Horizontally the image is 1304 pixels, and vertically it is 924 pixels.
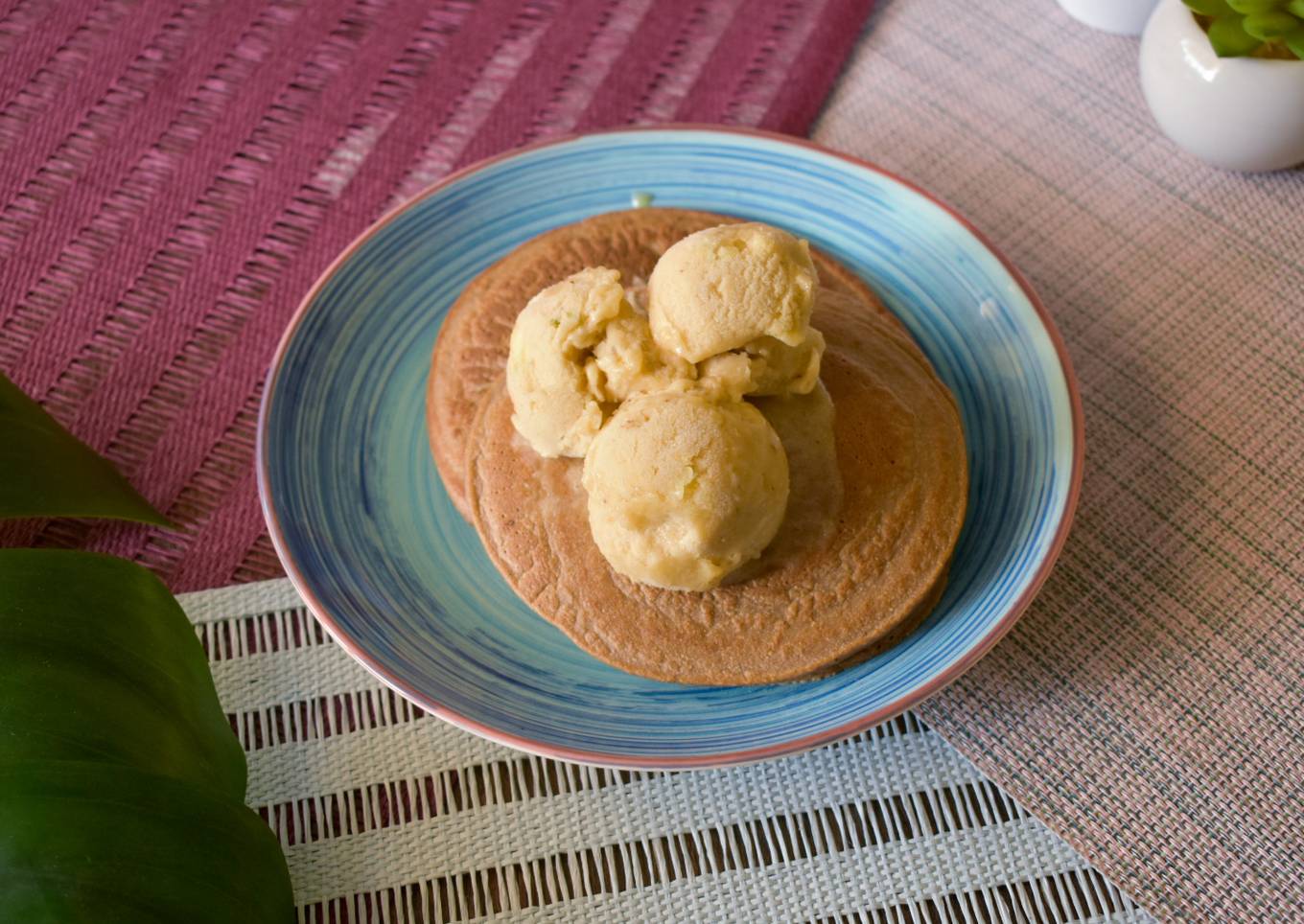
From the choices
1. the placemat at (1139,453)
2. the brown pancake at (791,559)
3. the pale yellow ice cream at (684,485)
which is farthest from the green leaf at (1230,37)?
the pale yellow ice cream at (684,485)

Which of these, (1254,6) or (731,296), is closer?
(731,296)

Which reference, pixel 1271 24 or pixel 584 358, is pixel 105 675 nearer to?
pixel 584 358

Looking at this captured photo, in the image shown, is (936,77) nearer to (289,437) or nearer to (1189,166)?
(1189,166)

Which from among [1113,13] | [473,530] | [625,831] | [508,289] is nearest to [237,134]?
[508,289]

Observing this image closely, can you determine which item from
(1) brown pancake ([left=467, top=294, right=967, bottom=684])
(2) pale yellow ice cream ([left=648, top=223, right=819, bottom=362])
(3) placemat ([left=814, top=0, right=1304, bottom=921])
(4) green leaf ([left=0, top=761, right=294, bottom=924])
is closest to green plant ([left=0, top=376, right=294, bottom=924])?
(4) green leaf ([left=0, top=761, right=294, bottom=924])

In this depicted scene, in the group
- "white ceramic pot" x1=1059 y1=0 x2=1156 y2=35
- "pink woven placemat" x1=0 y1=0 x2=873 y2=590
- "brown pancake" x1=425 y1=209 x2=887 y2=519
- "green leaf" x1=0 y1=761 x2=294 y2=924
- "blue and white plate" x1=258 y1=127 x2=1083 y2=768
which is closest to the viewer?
"green leaf" x1=0 y1=761 x2=294 y2=924

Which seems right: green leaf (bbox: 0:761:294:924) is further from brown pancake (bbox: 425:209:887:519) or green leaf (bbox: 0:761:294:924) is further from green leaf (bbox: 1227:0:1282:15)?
green leaf (bbox: 1227:0:1282:15)

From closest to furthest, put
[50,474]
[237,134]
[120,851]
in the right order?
1. [120,851]
2. [50,474]
3. [237,134]
